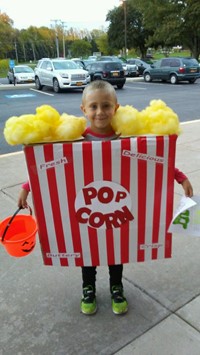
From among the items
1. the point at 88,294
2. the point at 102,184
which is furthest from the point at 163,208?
the point at 88,294

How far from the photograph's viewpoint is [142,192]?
1.88m

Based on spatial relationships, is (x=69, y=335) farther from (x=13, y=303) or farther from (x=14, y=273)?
(x=14, y=273)

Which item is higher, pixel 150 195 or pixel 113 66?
pixel 113 66

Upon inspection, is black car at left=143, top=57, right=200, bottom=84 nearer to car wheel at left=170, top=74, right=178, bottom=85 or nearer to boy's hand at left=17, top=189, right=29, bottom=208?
car wheel at left=170, top=74, right=178, bottom=85

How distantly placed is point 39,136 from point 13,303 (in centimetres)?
118

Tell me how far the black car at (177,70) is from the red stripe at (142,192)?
1927cm

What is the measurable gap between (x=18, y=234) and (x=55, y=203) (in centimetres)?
48

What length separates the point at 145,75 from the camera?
22312 mm

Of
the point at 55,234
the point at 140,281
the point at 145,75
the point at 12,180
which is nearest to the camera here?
the point at 55,234

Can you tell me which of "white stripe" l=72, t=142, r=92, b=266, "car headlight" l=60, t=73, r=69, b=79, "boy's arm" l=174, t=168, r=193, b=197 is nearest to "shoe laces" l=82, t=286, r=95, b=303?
"white stripe" l=72, t=142, r=92, b=266

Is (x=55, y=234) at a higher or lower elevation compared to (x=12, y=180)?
higher

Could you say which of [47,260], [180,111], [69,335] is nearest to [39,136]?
[47,260]

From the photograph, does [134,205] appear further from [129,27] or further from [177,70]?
[129,27]

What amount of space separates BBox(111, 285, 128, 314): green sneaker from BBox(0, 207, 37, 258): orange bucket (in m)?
0.61
